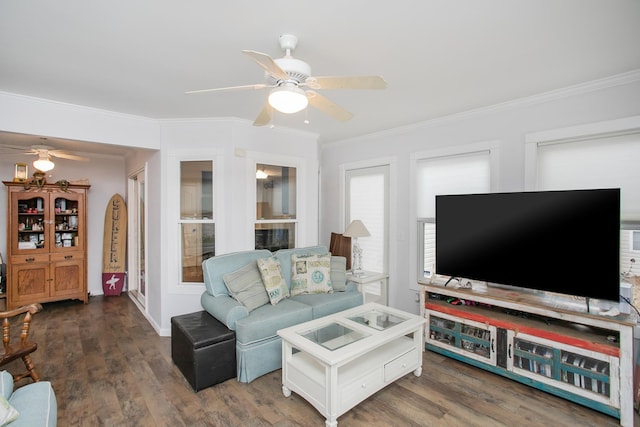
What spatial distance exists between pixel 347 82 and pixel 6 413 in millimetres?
2374

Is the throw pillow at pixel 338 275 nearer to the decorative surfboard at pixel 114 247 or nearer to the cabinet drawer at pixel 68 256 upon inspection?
the decorative surfboard at pixel 114 247

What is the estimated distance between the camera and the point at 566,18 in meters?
1.77

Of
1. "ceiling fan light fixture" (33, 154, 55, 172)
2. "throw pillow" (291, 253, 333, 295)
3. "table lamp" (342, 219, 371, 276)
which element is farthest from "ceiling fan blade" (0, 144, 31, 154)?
"table lamp" (342, 219, 371, 276)

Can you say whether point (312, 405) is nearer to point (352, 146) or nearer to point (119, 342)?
point (119, 342)

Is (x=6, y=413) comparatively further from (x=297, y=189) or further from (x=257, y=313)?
(x=297, y=189)

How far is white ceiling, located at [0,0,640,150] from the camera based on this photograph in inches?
65.6

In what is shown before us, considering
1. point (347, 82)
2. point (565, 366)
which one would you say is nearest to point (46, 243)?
point (347, 82)

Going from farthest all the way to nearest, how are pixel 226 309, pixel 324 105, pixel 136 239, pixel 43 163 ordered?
1. pixel 136 239
2. pixel 43 163
3. pixel 226 309
4. pixel 324 105

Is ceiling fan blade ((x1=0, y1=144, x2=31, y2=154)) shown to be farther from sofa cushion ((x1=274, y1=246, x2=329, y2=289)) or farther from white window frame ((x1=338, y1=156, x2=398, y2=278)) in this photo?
white window frame ((x1=338, y1=156, x2=398, y2=278))

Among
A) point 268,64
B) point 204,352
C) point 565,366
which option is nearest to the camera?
point 268,64

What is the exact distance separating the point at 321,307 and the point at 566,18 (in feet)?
9.30

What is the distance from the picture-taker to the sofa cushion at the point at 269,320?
8.57ft

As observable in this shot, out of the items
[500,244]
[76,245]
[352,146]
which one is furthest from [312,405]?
[76,245]

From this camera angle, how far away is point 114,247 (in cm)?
529
